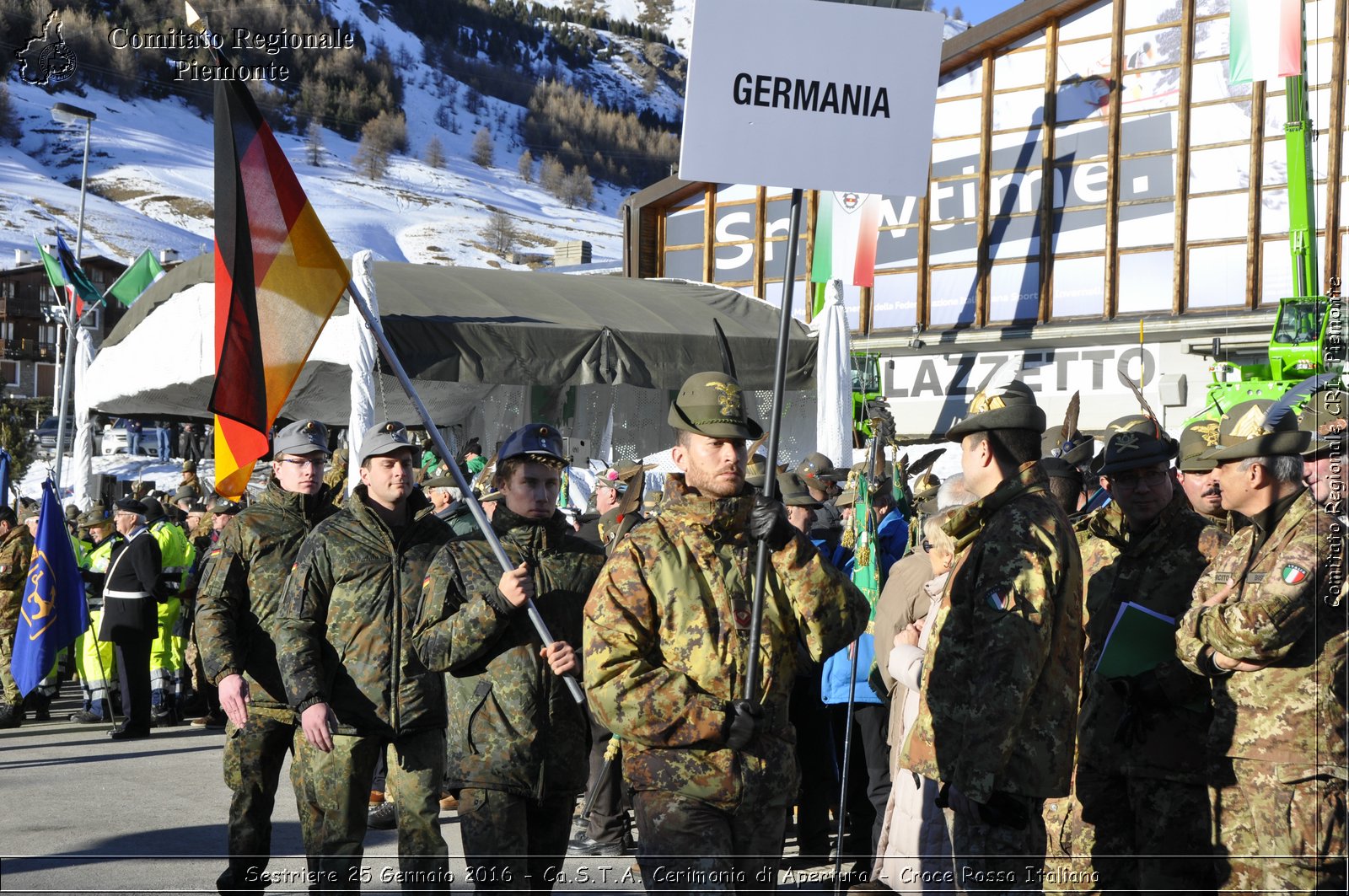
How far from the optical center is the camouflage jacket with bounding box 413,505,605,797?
5000 millimetres

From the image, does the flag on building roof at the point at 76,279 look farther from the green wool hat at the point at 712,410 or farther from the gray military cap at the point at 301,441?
the green wool hat at the point at 712,410

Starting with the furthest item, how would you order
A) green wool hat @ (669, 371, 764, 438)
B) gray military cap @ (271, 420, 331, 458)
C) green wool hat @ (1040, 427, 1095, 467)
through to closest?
green wool hat @ (1040, 427, 1095, 467)
gray military cap @ (271, 420, 331, 458)
green wool hat @ (669, 371, 764, 438)

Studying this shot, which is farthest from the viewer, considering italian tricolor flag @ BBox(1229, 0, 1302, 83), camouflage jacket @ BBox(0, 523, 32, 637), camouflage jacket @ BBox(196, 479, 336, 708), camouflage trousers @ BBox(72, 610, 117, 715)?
italian tricolor flag @ BBox(1229, 0, 1302, 83)

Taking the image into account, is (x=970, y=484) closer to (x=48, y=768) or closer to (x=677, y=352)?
(x=48, y=768)

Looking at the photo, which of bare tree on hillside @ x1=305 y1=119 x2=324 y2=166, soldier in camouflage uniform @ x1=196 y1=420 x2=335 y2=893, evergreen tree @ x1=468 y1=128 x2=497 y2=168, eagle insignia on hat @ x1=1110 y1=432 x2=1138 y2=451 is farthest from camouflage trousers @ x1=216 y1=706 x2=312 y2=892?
evergreen tree @ x1=468 y1=128 x2=497 y2=168

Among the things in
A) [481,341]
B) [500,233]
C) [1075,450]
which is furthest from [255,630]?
[500,233]

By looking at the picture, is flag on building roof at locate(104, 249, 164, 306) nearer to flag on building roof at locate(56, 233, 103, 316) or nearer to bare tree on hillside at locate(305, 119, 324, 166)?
flag on building roof at locate(56, 233, 103, 316)

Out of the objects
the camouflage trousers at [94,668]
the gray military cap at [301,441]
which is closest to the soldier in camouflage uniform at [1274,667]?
the gray military cap at [301,441]

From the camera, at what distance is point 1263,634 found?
442 centimetres

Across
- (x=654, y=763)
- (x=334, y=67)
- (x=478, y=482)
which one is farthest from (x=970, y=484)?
(x=334, y=67)

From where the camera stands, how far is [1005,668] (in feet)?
13.4

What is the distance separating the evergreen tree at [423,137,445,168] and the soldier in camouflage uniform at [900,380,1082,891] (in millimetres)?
167719

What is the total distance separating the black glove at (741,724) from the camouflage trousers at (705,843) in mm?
192

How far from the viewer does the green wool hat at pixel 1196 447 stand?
590 centimetres
